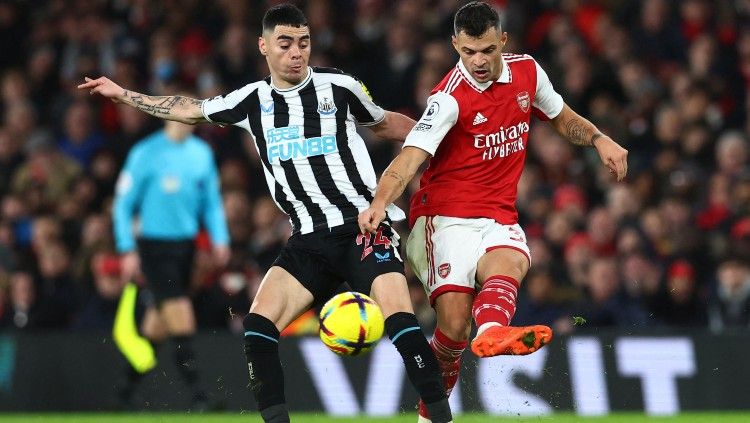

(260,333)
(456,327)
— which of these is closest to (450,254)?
(456,327)

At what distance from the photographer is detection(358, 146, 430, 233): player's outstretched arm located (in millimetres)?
→ 6762

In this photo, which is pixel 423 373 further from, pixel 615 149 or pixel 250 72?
pixel 250 72

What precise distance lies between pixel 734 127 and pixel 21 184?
21.9 feet

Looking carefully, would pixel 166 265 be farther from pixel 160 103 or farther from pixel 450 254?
pixel 450 254

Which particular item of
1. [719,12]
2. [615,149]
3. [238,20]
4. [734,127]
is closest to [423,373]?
[615,149]

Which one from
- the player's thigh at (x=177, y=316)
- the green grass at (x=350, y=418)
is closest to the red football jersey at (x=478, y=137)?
the green grass at (x=350, y=418)

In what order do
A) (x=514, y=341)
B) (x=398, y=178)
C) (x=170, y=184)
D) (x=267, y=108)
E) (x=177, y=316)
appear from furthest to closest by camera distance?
(x=170, y=184)
(x=177, y=316)
(x=267, y=108)
(x=398, y=178)
(x=514, y=341)

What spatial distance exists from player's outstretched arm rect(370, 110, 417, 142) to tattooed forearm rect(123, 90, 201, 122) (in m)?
0.94

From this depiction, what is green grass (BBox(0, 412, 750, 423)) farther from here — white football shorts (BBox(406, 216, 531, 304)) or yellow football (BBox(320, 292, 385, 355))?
yellow football (BBox(320, 292, 385, 355))

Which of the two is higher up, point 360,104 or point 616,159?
point 360,104

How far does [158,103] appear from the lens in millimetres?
7629

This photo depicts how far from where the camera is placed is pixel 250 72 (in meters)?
14.3

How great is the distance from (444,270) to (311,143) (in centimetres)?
96

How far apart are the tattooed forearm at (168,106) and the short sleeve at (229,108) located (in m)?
0.08
